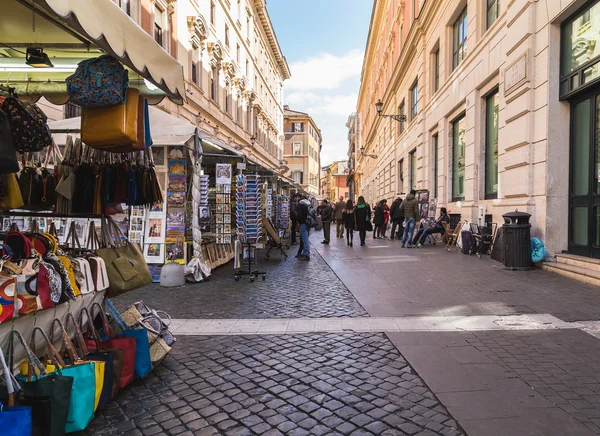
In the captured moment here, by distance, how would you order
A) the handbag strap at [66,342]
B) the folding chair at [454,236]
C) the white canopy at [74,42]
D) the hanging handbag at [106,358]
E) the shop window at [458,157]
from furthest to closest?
1. the shop window at [458,157]
2. the folding chair at [454,236]
3. the hanging handbag at [106,358]
4. the handbag strap at [66,342]
5. the white canopy at [74,42]

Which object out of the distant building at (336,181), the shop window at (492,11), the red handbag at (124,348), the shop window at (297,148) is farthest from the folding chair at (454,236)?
the distant building at (336,181)

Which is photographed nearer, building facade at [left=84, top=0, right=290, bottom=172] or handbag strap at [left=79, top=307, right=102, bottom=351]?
handbag strap at [left=79, top=307, right=102, bottom=351]

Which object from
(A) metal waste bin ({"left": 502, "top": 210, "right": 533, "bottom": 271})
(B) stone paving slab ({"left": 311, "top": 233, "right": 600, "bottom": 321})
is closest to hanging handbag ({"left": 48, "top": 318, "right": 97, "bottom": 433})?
(B) stone paving slab ({"left": 311, "top": 233, "right": 600, "bottom": 321})

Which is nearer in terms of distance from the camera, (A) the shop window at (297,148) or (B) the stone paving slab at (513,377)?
(B) the stone paving slab at (513,377)

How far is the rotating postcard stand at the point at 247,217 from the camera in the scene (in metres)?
8.76

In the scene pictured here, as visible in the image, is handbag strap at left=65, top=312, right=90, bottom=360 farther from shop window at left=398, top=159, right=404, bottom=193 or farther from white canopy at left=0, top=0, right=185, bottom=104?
shop window at left=398, top=159, right=404, bottom=193

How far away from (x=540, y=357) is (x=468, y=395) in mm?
1165

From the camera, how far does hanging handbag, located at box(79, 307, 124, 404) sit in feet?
9.87

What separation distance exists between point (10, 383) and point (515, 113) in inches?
413

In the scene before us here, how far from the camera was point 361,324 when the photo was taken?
5145 millimetres

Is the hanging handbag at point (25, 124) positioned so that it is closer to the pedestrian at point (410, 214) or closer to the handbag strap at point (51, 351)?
the handbag strap at point (51, 351)

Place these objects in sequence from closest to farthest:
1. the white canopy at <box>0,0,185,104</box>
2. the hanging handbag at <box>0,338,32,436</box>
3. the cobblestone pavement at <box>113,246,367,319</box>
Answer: the hanging handbag at <box>0,338,32,436</box> < the white canopy at <box>0,0,185,104</box> < the cobblestone pavement at <box>113,246,367,319</box>

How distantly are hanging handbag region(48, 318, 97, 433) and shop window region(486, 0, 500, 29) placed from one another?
1288cm

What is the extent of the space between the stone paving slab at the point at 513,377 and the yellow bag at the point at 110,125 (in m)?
3.10
